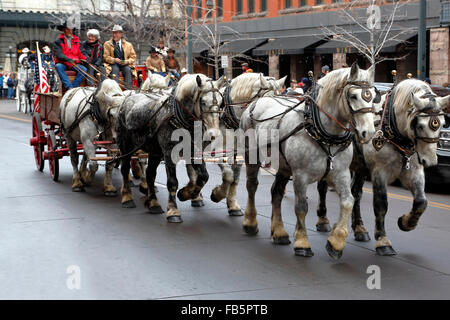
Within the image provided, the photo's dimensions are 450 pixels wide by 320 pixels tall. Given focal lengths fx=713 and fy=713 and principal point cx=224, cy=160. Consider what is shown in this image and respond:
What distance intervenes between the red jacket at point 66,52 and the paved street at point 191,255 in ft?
10.5

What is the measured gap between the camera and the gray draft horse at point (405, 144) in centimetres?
819

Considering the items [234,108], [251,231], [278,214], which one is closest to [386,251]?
[278,214]

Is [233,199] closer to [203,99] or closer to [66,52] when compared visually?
[203,99]

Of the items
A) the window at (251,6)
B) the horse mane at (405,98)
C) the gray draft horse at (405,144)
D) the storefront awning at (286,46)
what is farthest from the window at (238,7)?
the horse mane at (405,98)

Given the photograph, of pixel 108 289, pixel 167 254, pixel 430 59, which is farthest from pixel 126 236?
pixel 430 59

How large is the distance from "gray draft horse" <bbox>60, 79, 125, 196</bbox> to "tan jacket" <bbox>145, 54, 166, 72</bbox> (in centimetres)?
207

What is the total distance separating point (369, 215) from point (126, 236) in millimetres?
3931

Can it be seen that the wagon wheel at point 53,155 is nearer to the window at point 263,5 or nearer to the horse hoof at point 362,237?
the horse hoof at point 362,237

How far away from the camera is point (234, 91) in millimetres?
11102

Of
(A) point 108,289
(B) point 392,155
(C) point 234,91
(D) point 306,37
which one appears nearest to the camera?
(A) point 108,289

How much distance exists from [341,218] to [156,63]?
8681 millimetres

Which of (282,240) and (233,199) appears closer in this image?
(282,240)

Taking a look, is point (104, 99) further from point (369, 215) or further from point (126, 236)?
point (369, 215)

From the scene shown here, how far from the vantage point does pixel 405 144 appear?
852 centimetres
